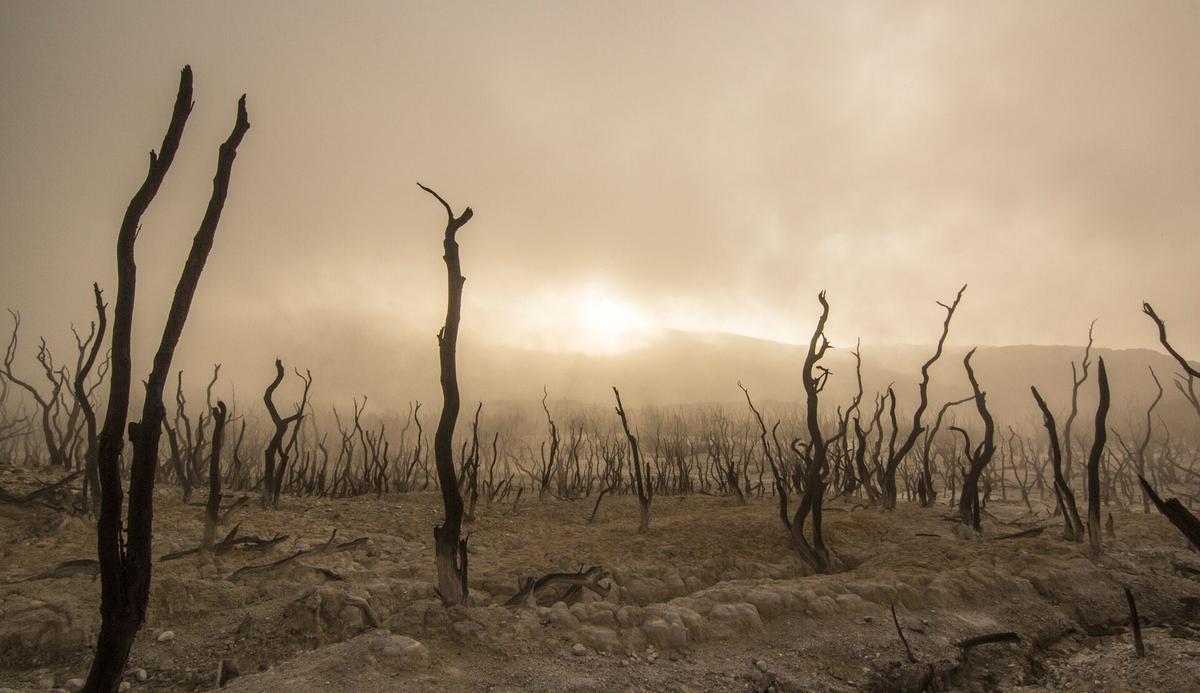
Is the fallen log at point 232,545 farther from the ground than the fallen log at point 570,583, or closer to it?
farther from the ground

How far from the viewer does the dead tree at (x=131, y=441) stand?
2416mm

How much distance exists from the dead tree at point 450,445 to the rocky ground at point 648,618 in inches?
10.1

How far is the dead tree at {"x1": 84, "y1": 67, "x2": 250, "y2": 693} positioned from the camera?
2.42 metres

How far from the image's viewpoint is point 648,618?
4.03 metres

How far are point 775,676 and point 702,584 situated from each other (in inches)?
85.0

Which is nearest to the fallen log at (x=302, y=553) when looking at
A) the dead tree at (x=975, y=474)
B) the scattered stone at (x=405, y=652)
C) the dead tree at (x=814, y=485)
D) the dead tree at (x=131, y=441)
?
→ the scattered stone at (x=405, y=652)

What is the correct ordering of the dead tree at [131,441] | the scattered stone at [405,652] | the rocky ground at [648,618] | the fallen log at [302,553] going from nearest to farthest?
the dead tree at [131,441] → the scattered stone at [405,652] → the rocky ground at [648,618] → the fallen log at [302,553]

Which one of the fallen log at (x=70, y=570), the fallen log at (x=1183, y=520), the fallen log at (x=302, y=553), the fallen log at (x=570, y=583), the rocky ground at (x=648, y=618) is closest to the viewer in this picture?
the fallen log at (x=1183, y=520)

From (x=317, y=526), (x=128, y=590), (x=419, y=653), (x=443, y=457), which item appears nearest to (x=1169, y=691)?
(x=419, y=653)

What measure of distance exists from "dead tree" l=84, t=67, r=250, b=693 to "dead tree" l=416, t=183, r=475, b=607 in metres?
1.67

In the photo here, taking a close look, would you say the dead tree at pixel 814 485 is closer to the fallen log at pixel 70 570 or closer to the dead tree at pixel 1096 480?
the dead tree at pixel 1096 480

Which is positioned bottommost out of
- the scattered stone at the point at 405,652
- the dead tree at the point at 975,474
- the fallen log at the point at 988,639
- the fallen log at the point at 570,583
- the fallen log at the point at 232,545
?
the fallen log at the point at 988,639

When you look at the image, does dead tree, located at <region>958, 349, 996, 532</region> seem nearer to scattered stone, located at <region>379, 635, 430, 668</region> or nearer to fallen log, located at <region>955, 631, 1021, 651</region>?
fallen log, located at <region>955, 631, 1021, 651</region>

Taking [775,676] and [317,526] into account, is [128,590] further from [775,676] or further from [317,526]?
[317,526]
